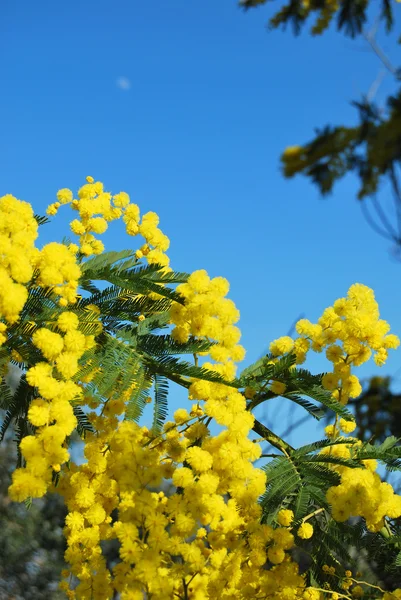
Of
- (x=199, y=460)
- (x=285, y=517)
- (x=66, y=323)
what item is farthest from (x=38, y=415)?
(x=285, y=517)

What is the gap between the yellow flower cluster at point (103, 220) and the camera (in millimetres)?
3275

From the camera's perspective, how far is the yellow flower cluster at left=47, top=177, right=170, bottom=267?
3275 millimetres

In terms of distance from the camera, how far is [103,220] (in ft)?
10.9

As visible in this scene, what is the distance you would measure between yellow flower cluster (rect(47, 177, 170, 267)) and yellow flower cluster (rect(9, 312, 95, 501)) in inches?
37.2

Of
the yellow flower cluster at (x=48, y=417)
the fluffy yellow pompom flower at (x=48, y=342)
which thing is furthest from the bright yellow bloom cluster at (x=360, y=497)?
the fluffy yellow pompom flower at (x=48, y=342)

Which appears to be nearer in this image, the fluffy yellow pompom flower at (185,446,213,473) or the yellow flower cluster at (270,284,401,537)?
the fluffy yellow pompom flower at (185,446,213,473)

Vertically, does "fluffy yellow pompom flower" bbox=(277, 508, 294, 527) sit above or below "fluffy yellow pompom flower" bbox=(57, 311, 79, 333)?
below

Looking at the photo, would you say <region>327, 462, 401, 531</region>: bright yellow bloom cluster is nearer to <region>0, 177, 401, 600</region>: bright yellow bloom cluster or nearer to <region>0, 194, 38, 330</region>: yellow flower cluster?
<region>0, 177, 401, 600</region>: bright yellow bloom cluster

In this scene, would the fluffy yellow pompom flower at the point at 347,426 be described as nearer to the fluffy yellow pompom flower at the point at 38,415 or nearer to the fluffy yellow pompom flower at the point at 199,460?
the fluffy yellow pompom flower at the point at 199,460

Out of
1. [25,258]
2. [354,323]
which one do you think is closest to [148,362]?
[25,258]

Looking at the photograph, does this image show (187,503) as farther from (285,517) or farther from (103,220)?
(103,220)

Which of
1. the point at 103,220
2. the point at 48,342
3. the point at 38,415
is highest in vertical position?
the point at 103,220

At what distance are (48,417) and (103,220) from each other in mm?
1386

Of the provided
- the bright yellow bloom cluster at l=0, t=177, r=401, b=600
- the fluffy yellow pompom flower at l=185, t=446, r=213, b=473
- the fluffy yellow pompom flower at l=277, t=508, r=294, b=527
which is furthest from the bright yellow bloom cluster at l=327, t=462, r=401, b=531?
the fluffy yellow pompom flower at l=185, t=446, r=213, b=473
